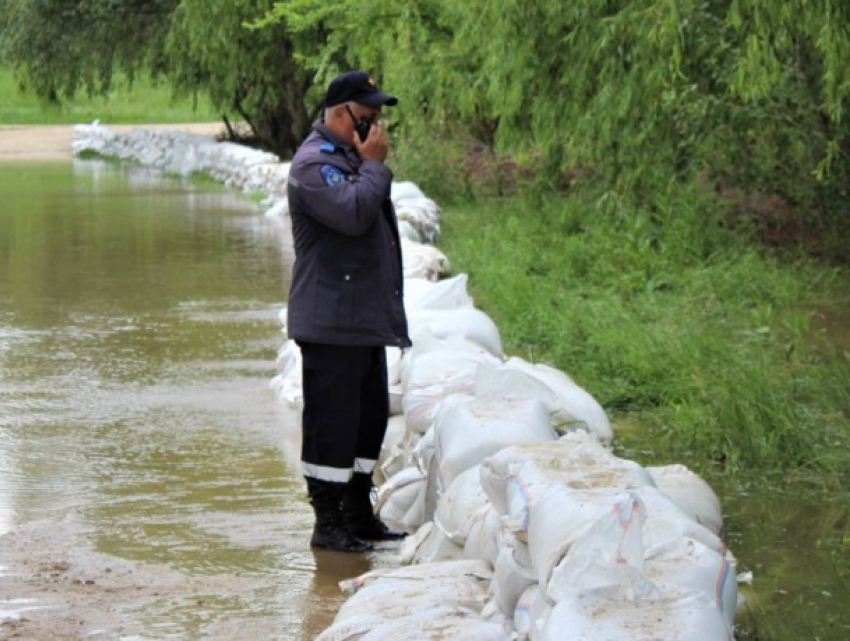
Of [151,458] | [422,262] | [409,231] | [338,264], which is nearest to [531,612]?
[338,264]

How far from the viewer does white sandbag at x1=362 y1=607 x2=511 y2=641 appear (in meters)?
3.89

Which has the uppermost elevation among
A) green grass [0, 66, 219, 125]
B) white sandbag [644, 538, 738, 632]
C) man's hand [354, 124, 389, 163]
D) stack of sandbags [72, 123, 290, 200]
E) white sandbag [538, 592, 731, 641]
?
man's hand [354, 124, 389, 163]

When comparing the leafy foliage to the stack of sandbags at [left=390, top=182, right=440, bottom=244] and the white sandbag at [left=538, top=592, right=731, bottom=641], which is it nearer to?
the stack of sandbags at [left=390, top=182, right=440, bottom=244]

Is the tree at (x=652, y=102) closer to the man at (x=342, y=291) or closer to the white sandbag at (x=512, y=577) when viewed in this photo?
the man at (x=342, y=291)

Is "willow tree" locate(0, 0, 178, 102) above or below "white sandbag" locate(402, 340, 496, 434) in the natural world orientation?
above

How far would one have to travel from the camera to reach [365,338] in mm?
5293

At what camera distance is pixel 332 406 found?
17.6 ft

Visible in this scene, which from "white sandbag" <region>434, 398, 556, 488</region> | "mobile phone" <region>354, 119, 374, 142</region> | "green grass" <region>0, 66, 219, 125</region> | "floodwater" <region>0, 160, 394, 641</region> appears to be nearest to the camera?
"floodwater" <region>0, 160, 394, 641</region>

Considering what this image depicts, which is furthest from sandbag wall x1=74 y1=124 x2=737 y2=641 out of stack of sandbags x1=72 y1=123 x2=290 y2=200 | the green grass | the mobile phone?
the green grass

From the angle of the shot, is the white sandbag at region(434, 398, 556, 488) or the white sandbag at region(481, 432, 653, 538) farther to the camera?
the white sandbag at region(434, 398, 556, 488)

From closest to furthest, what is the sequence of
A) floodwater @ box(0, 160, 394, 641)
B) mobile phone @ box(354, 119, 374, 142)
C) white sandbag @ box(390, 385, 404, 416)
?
floodwater @ box(0, 160, 394, 641) < mobile phone @ box(354, 119, 374, 142) < white sandbag @ box(390, 385, 404, 416)

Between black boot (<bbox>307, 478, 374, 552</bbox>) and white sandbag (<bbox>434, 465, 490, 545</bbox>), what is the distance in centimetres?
41

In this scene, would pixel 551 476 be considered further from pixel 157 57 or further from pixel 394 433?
pixel 157 57

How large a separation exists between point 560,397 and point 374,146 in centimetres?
135
